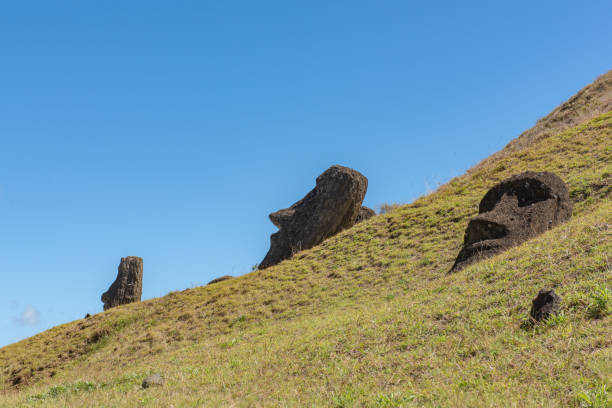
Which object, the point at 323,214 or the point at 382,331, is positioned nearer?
the point at 382,331

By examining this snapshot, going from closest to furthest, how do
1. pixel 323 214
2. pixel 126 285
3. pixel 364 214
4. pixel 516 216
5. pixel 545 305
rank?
pixel 545 305, pixel 516 216, pixel 323 214, pixel 126 285, pixel 364 214

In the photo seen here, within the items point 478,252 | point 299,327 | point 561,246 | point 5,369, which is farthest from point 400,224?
point 5,369

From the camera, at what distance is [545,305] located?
318 inches

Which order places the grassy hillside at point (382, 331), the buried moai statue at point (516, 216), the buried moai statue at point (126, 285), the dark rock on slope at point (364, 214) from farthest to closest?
the dark rock on slope at point (364, 214)
the buried moai statue at point (126, 285)
the buried moai statue at point (516, 216)
the grassy hillside at point (382, 331)

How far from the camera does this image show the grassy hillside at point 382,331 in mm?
6883

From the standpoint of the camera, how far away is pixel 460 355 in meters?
7.86

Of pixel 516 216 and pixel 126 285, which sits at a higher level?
pixel 126 285

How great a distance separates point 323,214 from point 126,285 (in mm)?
13745

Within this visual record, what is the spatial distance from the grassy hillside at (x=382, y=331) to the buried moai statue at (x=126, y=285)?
453cm

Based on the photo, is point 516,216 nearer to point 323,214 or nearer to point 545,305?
point 545,305

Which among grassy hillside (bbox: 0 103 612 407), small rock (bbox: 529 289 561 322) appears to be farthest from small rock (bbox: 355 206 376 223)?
small rock (bbox: 529 289 561 322)

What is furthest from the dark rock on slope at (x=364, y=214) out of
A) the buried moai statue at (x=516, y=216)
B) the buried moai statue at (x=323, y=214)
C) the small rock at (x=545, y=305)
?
the small rock at (x=545, y=305)

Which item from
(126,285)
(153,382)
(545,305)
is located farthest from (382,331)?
(126,285)

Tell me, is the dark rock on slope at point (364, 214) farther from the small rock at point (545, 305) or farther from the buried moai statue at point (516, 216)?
the small rock at point (545, 305)
